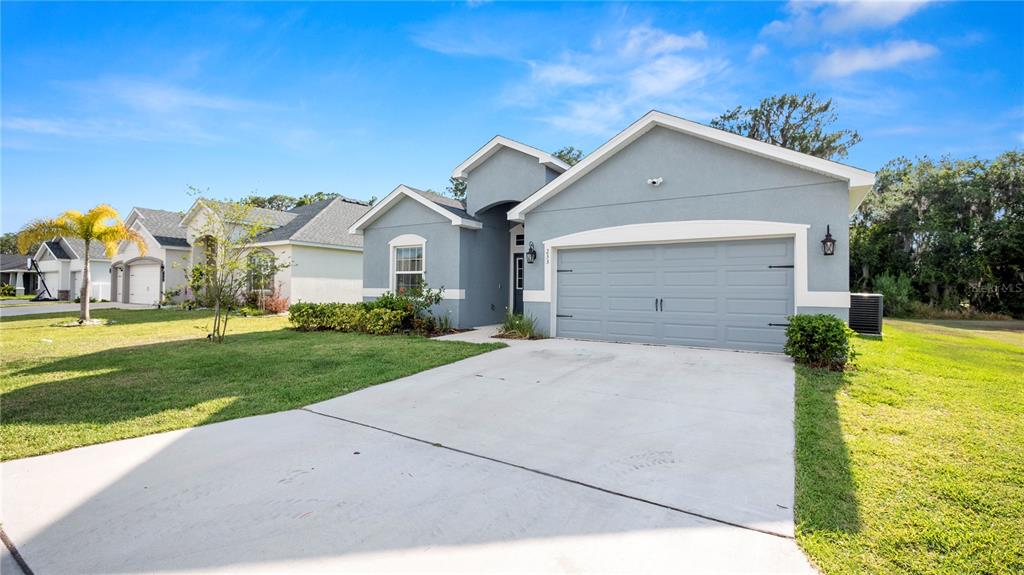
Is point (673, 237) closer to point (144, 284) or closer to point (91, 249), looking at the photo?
point (144, 284)

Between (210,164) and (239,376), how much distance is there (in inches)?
600

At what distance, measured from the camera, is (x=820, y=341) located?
6.86 m

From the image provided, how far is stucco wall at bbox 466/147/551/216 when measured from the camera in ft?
40.4

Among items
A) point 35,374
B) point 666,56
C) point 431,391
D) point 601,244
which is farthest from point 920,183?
point 35,374

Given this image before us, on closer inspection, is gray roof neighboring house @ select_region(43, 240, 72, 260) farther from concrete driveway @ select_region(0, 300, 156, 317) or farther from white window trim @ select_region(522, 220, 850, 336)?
white window trim @ select_region(522, 220, 850, 336)

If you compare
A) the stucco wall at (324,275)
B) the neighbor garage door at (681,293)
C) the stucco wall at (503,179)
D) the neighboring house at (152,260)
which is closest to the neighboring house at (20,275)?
the neighboring house at (152,260)

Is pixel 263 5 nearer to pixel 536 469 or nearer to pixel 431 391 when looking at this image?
pixel 431 391

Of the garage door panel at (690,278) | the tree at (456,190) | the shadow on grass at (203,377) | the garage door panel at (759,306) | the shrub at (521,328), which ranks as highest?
the tree at (456,190)

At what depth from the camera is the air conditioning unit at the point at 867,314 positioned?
35.3 feet

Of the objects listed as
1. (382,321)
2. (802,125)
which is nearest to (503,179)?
(382,321)

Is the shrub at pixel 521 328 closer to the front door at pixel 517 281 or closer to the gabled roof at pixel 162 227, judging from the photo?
the front door at pixel 517 281

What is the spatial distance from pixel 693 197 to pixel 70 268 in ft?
140

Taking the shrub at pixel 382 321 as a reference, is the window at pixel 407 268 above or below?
above

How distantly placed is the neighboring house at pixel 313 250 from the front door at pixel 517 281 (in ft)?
29.4
